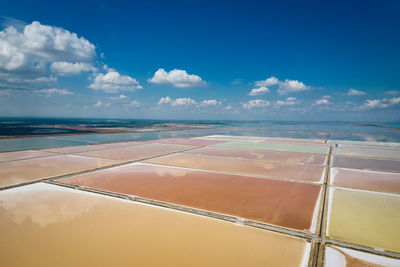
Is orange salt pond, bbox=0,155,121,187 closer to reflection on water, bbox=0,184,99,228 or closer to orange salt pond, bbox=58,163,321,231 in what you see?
orange salt pond, bbox=58,163,321,231

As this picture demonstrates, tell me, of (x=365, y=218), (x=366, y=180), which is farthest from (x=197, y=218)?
(x=366, y=180)

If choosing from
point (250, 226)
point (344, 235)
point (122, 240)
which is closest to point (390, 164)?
point (344, 235)

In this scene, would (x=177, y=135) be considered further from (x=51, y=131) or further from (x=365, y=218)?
(x=365, y=218)

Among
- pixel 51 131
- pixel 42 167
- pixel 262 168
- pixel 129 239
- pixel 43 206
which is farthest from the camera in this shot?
pixel 51 131

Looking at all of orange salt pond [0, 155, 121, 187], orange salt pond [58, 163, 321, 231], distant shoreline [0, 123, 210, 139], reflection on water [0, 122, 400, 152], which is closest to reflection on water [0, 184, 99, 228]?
orange salt pond [58, 163, 321, 231]

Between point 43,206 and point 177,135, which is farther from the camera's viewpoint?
point 177,135

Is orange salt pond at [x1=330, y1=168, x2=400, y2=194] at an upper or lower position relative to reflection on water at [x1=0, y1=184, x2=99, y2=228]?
upper
